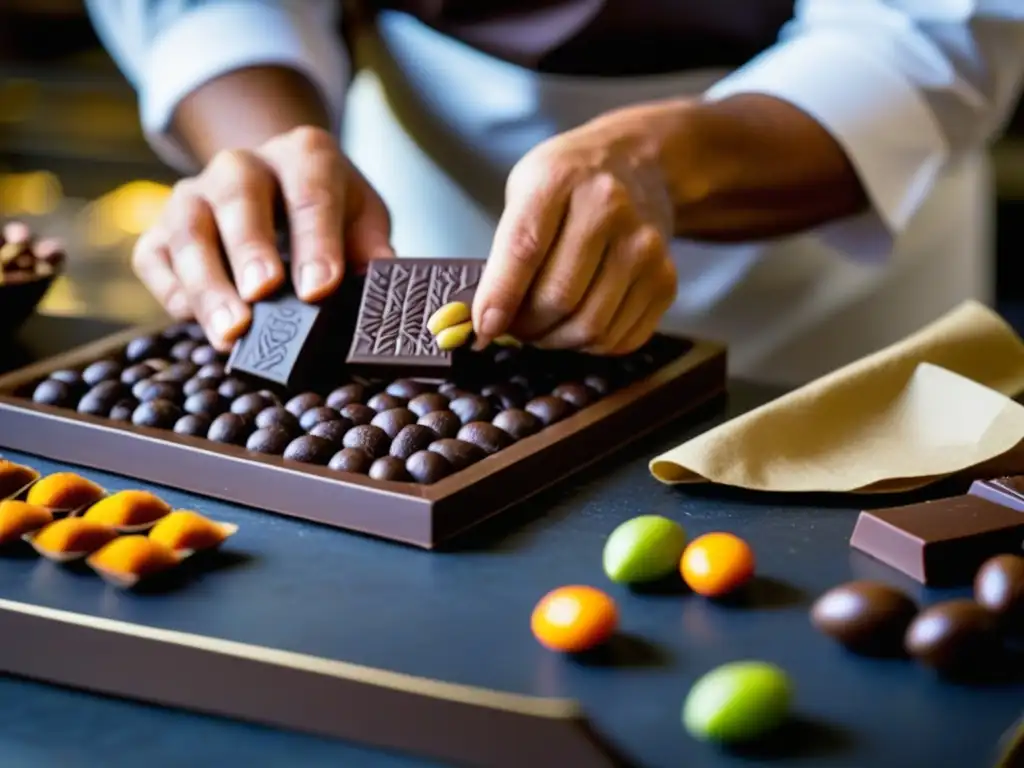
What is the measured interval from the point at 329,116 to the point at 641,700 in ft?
3.37

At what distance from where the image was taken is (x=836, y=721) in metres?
0.60

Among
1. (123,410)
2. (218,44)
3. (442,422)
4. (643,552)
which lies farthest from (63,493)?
(218,44)

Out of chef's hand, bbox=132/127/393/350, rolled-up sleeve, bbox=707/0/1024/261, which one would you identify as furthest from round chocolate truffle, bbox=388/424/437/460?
rolled-up sleeve, bbox=707/0/1024/261

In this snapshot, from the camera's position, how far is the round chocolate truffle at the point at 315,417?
0.91 m

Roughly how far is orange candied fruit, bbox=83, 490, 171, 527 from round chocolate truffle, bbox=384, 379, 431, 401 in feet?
0.75

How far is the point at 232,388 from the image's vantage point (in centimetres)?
98

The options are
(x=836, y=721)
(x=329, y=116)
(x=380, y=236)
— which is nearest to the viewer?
(x=836, y=721)

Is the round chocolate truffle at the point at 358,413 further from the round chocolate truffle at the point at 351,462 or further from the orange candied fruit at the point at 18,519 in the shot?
the orange candied fruit at the point at 18,519

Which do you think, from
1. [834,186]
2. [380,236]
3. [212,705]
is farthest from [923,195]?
[212,705]

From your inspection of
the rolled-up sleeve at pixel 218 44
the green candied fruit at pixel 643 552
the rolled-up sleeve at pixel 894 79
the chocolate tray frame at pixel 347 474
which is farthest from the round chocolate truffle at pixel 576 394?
the rolled-up sleeve at pixel 218 44

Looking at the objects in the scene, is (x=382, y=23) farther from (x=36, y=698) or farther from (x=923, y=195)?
(x=36, y=698)

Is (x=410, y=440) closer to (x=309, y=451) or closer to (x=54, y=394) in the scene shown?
(x=309, y=451)

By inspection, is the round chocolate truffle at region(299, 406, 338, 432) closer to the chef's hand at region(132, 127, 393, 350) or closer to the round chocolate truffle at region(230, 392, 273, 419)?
the round chocolate truffle at region(230, 392, 273, 419)

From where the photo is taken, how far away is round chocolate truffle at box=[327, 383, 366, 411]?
37.7 inches
